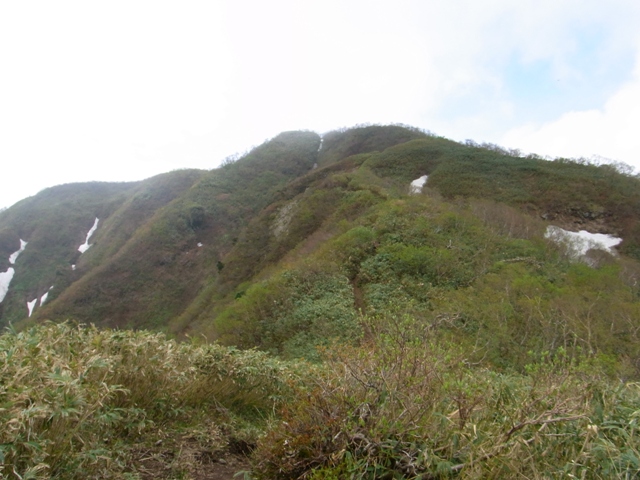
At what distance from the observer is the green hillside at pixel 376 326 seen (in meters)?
2.19

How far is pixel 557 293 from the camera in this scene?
1230 centimetres

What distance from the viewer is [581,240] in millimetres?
21734

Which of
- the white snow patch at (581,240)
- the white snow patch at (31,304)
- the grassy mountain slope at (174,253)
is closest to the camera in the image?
the white snow patch at (581,240)

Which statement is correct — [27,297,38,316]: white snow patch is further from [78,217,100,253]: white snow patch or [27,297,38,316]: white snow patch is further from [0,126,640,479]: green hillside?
[78,217,100,253]: white snow patch

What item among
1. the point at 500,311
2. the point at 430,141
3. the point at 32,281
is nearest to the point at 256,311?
the point at 500,311

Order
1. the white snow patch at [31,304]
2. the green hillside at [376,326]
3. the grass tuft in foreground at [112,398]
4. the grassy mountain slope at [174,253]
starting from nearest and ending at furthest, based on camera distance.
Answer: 1. the grass tuft in foreground at [112,398]
2. the green hillside at [376,326]
3. the grassy mountain slope at [174,253]
4. the white snow patch at [31,304]

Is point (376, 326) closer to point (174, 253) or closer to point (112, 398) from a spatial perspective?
point (112, 398)

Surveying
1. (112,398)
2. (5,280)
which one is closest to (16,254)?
(5,280)

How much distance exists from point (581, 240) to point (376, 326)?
23.0 meters

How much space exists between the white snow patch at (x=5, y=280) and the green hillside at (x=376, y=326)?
664 mm

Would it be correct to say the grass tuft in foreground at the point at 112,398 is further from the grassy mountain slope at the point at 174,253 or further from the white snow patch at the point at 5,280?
the white snow patch at the point at 5,280

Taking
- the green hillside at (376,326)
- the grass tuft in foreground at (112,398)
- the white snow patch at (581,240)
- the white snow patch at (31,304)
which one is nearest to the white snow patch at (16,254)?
the green hillside at (376,326)

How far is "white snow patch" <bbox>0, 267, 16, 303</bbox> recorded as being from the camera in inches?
1626

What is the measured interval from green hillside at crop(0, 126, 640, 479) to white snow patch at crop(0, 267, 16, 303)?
66 cm
